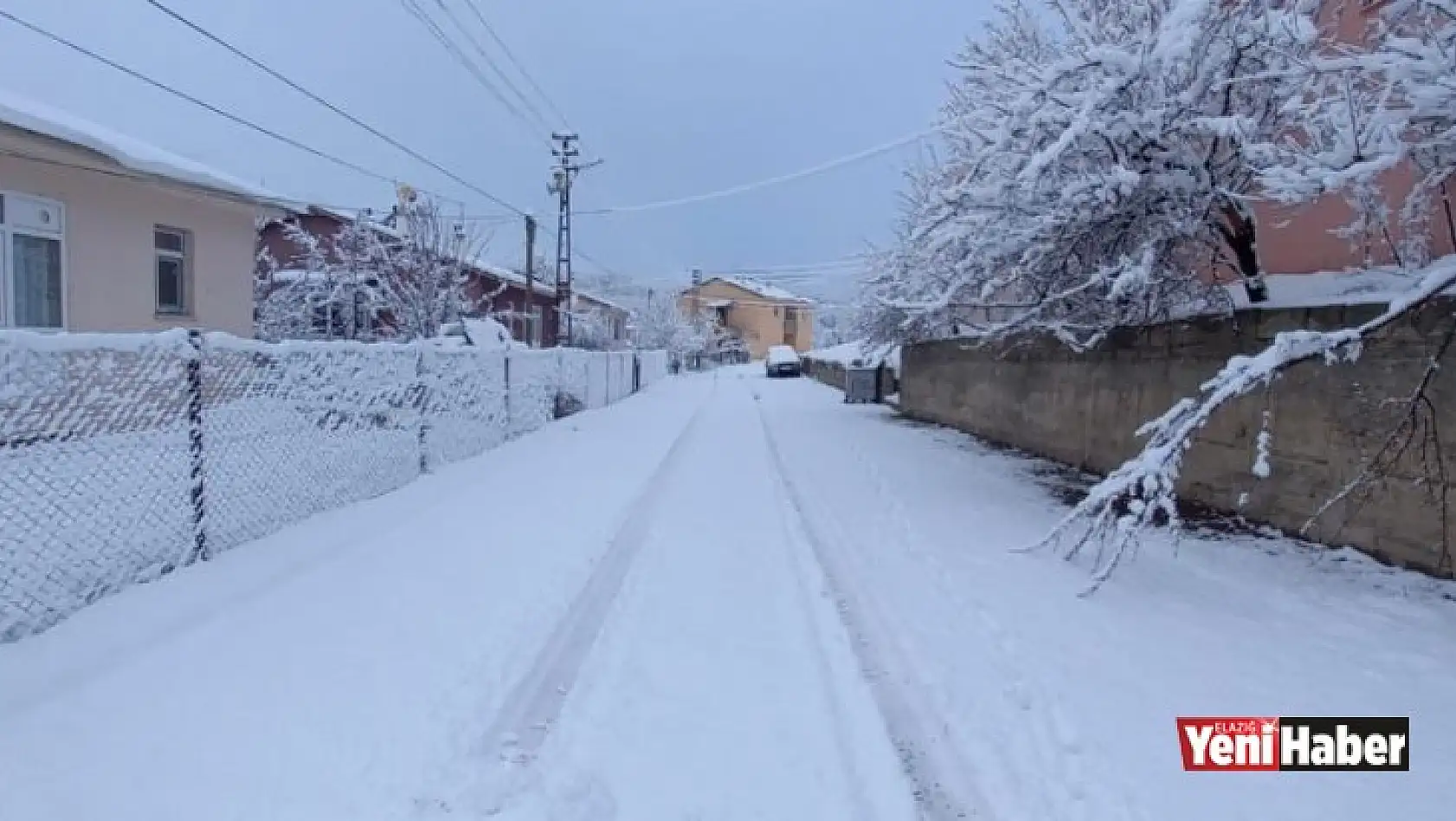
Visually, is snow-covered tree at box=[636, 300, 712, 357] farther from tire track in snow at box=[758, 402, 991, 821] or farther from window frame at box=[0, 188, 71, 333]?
tire track in snow at box=[758, 402, 991, 821]

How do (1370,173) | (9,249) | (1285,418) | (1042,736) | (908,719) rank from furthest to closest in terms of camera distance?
(9,249) → (1285,418) → (1370,173) → (908,719) → (1042,736)

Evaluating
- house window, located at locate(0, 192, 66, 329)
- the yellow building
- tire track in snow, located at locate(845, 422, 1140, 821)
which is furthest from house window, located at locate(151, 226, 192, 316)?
the yellow building

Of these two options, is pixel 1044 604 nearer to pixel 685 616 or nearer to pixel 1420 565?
pixel 685 616

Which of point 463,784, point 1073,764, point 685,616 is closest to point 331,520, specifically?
point 685,616

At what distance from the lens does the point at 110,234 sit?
1118 cm

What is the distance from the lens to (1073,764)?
3.01 meters

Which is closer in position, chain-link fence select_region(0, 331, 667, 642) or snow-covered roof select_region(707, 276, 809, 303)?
chain-link fence select_region(0, 331, 667, 642)

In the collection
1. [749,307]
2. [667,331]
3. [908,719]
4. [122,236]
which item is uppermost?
[749,307]

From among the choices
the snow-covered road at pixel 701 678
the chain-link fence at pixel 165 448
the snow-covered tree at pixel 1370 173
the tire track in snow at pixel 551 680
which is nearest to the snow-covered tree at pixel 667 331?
the chain-link fence at pixel 165 448

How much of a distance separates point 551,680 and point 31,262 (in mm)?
10316

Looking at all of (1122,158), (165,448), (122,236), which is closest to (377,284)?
(122,236)

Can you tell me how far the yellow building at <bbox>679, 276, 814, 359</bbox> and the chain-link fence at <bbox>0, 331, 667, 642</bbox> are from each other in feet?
260

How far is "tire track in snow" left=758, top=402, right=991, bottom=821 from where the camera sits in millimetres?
2787

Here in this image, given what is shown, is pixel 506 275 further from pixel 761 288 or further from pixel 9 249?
pixel 761 288
